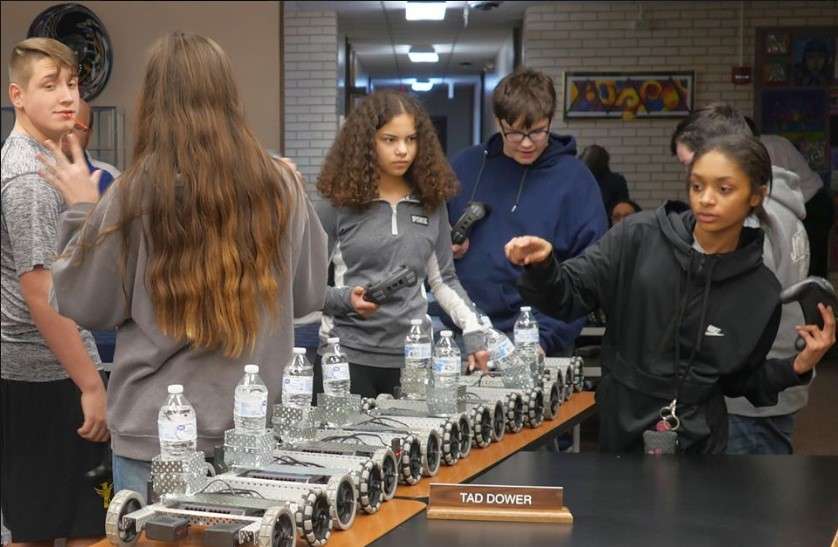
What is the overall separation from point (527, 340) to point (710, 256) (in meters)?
0.81

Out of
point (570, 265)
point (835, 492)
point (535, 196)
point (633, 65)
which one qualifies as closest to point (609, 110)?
point (633, 65)

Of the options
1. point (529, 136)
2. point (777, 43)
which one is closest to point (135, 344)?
point (529, 136)

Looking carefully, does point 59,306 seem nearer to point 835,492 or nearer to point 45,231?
point 45,231

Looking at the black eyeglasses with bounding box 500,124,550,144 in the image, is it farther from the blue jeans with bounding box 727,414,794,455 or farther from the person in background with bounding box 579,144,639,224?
the person in background with bounding box 579,144,639,224

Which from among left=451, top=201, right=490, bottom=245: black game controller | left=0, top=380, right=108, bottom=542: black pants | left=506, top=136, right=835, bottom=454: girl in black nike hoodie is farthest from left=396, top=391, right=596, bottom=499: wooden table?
left=0, top=380, right=108, bottom=542: black pants

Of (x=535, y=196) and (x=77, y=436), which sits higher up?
(x=535, y=196)

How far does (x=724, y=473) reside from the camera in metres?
2.41

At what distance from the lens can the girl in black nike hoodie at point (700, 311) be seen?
267 centimetres

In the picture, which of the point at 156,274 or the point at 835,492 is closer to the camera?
the point at 156,274

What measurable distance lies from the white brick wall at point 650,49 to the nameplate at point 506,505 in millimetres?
7725

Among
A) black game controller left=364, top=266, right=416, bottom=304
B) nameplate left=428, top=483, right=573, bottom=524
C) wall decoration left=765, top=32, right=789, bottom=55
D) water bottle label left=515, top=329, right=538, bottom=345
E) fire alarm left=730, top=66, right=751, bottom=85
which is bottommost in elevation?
nameplate left=428, top=483, right=573, bottom=524

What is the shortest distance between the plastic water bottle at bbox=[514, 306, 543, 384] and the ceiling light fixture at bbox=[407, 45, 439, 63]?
10754mm

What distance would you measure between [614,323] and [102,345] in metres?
2.23

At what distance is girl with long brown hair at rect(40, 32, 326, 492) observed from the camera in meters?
2.11
